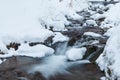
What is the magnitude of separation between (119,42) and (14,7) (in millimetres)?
5003

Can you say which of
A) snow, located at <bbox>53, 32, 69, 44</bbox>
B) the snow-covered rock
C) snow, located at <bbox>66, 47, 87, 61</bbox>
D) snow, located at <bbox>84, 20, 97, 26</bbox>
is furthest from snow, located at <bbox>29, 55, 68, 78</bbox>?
snow, located at <bbox>84, 20, 97, 26</bbox>

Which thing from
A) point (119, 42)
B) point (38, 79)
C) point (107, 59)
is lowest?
point (38, 79)

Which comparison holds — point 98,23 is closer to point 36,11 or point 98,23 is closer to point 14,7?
point 36,11

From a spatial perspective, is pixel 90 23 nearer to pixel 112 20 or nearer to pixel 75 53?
pixel 112 20

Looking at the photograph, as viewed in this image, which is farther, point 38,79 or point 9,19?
point 9,19

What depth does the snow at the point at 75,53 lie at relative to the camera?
7.57 m

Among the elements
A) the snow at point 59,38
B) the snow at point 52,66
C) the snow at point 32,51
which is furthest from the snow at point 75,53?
the snow at point 59,38

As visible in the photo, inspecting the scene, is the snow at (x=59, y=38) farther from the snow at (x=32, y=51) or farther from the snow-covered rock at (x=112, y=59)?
the snow-covered rock at (x=112, y=59)

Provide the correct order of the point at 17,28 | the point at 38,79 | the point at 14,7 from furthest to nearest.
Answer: the point at 14,7 → the point at 17,28 → the point at 38,79

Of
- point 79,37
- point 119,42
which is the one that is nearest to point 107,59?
point 119,42

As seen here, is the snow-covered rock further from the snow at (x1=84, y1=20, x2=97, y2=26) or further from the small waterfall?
the snow at (x1=84, y1=20, x2=97, y2=26)

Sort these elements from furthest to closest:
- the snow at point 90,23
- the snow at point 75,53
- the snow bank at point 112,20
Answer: the snow at point 90,23 → the snow bank at point 112,20 → the snow at point 75,53

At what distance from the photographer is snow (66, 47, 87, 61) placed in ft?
24.8

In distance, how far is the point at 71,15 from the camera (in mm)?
12297
